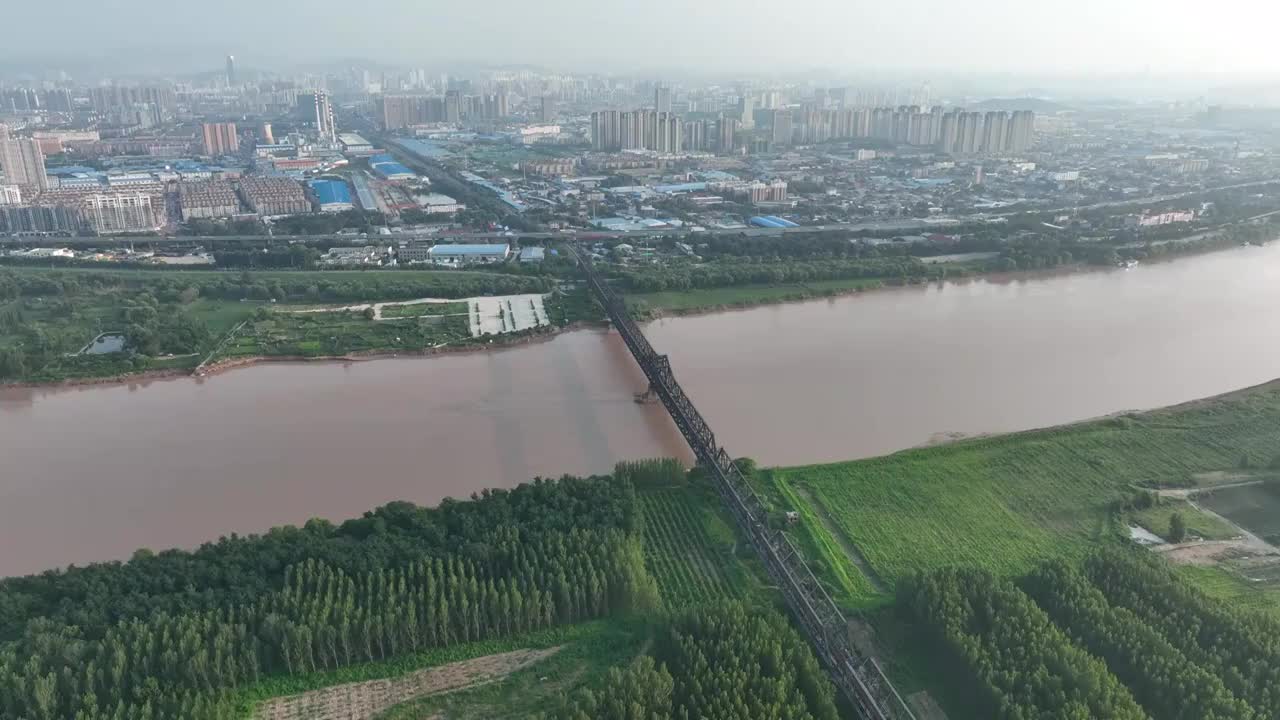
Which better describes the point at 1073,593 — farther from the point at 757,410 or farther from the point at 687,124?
the point at 687,124

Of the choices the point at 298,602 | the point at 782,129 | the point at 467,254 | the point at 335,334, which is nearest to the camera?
the point at 298,602

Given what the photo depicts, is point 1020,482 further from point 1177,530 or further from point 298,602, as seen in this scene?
point 298,602

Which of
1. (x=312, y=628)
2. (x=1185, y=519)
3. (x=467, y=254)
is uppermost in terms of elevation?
(x=467, y=254)

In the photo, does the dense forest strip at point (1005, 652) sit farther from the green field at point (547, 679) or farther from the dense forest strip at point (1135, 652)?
the green field at point (547, 679)

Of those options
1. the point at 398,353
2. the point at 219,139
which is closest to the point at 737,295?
the point at 398,353

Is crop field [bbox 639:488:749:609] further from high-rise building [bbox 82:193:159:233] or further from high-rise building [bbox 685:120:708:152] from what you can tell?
high-rise building [bbox 685:120:708:152]
